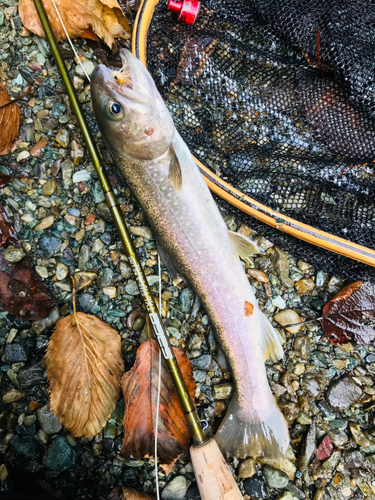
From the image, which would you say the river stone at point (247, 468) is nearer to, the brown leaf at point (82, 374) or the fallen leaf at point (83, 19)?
the brown leaf at point (82, 374)

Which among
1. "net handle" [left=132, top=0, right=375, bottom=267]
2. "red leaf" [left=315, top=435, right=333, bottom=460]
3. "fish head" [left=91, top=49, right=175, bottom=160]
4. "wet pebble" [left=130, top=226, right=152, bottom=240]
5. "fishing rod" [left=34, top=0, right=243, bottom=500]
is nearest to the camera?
"fish head" [left=91, top=49, right=175, bottom=160]

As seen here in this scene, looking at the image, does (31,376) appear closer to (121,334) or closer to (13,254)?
(121,334)

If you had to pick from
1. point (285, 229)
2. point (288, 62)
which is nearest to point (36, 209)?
point (285, 229)

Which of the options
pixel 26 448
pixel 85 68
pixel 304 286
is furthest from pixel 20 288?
pixel 304 286

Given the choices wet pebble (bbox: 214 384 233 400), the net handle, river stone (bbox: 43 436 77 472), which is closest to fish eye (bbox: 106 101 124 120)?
the net handle

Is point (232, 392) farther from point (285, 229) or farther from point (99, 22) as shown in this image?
point (99, 22)

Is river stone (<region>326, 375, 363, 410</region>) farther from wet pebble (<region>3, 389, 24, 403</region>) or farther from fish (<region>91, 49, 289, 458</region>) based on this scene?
wet pebble (<region>3, 389, 24, 403</region>)

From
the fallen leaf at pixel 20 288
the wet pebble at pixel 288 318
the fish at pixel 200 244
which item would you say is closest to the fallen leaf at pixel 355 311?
the wet pebble at pixel 288 318

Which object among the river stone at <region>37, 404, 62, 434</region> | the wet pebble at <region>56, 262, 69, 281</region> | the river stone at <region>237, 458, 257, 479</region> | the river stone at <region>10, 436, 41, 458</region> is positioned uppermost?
the wet pebble at <region>56, 262, 69, 281</region>
